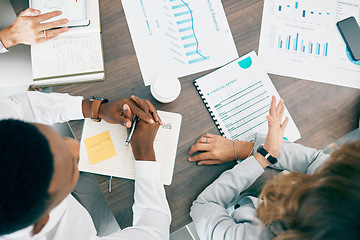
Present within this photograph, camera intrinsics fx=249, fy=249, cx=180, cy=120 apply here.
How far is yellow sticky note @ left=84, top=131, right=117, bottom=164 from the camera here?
0.84 m

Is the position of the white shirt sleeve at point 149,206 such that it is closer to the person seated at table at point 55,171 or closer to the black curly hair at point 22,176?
the person seated at table at point 55,171

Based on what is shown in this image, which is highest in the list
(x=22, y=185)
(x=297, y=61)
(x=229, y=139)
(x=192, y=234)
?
(x=22, y=185)

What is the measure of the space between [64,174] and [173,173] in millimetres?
398

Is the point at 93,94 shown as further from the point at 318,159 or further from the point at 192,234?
the point at 192,234

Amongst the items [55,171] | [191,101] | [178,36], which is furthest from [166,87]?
[55,171]

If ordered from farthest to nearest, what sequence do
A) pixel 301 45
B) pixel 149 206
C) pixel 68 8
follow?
pixel 301 45 → pixel 68 8 → pixel 149 206

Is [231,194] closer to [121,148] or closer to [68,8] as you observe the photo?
[121,148]

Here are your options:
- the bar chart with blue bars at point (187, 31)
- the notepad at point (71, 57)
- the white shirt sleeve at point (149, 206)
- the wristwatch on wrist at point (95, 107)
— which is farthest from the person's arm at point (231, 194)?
the notepad at point (71, 57)

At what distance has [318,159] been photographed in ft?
2.87

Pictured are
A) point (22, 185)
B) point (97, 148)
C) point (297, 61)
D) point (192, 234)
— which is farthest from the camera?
point (192, 234)

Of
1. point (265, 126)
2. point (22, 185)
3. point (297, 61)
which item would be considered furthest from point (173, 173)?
point (297, 61)

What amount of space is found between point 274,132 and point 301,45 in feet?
1.30

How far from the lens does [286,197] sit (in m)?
0.60

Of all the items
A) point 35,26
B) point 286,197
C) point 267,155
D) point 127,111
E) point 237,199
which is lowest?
point 237,199
